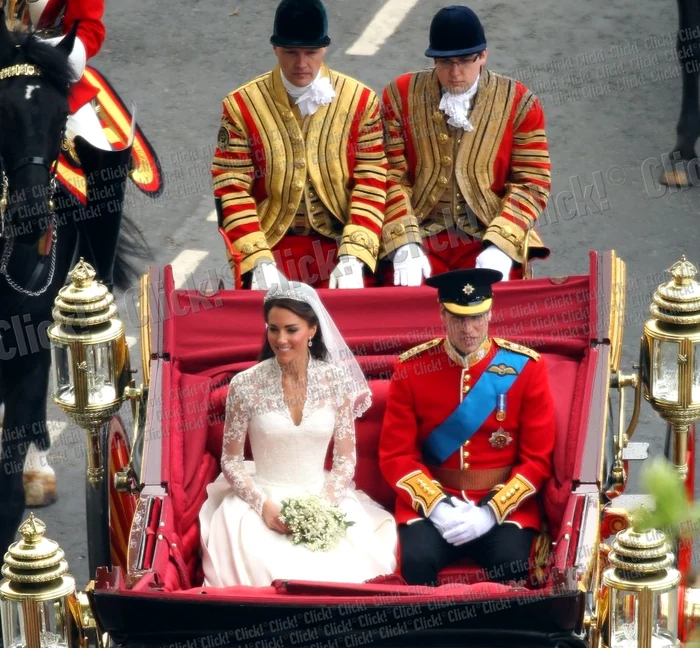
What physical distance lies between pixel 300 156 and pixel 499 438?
135cm

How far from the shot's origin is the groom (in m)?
5.15

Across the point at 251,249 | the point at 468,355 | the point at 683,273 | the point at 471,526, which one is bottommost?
the point at 471,526

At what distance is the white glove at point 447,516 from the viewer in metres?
5.15

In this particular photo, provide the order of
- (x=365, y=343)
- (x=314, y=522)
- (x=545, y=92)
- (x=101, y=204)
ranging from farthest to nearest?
(x=545, y=92), (x=101, y=204), (x=365, y=343), (x=314, y=522)

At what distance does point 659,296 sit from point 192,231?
387cm

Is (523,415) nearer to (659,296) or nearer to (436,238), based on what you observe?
(659,296)

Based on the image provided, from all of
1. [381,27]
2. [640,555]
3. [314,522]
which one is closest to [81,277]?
[314,522]

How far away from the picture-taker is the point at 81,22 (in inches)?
277

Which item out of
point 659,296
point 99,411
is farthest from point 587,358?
point 99,411

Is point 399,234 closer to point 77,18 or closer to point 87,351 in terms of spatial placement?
point 87,351

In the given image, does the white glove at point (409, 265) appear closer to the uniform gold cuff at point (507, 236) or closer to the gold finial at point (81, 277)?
the uniform gold cuff at point (507, 236)

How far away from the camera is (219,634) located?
4430 millimetres

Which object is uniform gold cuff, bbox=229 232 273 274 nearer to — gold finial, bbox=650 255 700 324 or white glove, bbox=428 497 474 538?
white glove, bbox=428 497 474 538

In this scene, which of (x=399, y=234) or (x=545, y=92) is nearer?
(x=399, y=234)
